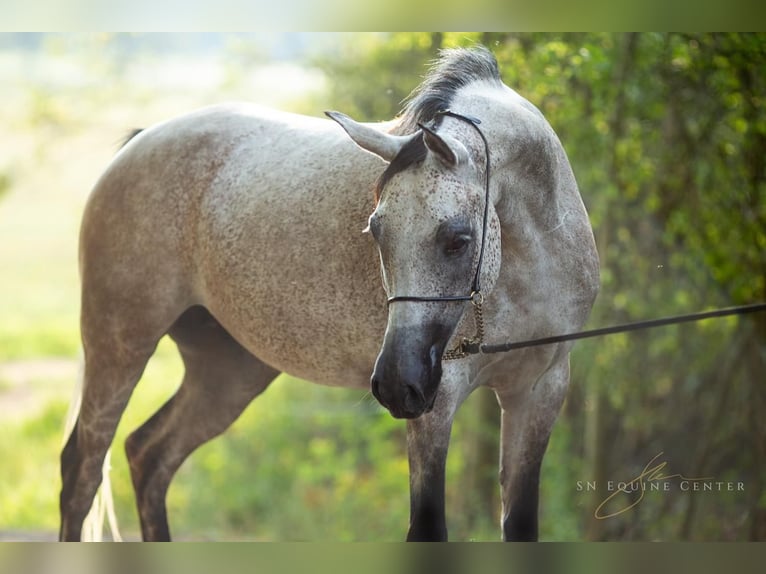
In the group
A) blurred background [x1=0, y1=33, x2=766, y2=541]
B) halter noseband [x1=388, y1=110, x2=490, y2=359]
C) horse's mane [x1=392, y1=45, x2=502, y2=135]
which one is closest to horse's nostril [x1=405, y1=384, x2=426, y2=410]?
halter noseband [x1=388, y1=110, x2=490, y2=359]

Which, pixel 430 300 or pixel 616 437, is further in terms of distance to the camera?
pixel 616 437

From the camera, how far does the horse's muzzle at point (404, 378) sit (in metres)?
2.04

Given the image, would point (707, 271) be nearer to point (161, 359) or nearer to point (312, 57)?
point (312, 57)

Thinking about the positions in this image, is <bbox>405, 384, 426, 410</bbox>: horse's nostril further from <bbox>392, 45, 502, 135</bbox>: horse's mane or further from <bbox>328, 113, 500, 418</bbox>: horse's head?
<bbox>392, 45, 502, 135</bbox>: horse's mane

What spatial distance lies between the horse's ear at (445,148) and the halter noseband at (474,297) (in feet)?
0.37

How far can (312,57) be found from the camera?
493cm

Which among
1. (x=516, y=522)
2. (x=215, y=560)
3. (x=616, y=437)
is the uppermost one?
(x=516, y=522)

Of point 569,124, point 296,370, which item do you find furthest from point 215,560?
point 569,124

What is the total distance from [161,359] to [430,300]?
3735mm

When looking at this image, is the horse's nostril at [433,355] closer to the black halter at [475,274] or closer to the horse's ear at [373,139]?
the black halter at [475,274]

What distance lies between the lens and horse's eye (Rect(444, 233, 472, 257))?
2.10 m

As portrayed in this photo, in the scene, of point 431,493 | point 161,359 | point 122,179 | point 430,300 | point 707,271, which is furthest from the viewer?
point 161,359

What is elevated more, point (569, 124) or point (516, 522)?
point (569, 124)

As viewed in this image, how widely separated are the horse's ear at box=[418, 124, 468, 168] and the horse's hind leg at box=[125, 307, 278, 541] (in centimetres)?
121
